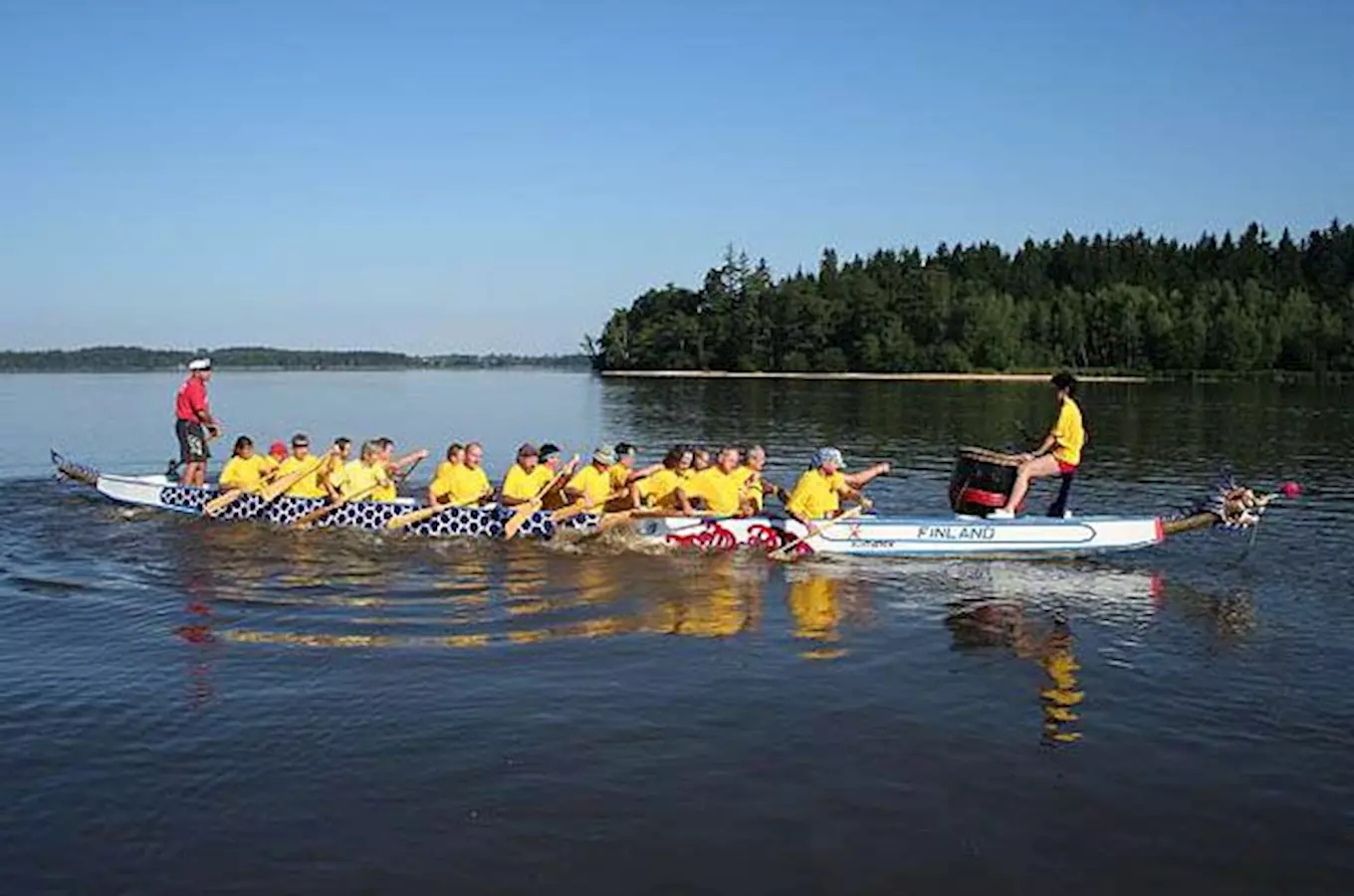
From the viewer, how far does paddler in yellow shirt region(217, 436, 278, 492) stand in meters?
19.0

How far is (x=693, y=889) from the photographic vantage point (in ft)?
20.8

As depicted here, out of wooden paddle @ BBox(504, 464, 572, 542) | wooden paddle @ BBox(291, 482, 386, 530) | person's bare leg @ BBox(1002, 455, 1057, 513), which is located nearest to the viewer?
person's bare leg @ BBox(1002, 455, 1057, 513)

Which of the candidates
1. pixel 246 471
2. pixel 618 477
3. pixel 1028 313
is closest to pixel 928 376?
pixel 1028 313

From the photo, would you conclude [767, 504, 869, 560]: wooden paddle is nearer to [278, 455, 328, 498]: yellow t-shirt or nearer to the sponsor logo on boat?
the sponsor logo on boat

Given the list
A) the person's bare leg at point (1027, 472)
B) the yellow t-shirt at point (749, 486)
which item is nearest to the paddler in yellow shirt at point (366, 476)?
the yellow t-shirt at point (749, 486)

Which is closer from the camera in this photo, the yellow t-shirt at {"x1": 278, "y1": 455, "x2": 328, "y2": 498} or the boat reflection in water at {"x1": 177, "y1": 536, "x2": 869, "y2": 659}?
the boat reflection in water at {"x1": 177, "y1": 536, "x2": 869, "y2": 659}

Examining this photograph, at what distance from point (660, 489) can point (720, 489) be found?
0.96m

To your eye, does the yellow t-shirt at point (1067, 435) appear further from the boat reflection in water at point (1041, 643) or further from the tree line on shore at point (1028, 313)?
the tree line on shore at point (1028, 313)

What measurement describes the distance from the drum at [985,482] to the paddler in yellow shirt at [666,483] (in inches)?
158

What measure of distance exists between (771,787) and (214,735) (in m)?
4.22

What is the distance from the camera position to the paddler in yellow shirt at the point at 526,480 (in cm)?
1722

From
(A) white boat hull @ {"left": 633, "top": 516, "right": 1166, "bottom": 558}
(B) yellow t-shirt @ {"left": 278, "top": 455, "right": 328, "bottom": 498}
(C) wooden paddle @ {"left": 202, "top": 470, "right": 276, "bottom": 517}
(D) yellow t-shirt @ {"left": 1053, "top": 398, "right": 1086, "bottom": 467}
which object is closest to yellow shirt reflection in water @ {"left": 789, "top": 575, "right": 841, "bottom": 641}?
(A) white boat hull @ {"left": 633, "top": 516, "right": 1166, "bottom": 558}

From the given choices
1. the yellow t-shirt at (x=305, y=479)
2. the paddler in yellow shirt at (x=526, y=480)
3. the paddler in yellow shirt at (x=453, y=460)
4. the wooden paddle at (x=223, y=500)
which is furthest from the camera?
the wooden paddle at (x=223, y=500)

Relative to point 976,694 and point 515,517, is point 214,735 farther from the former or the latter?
point 515,517
